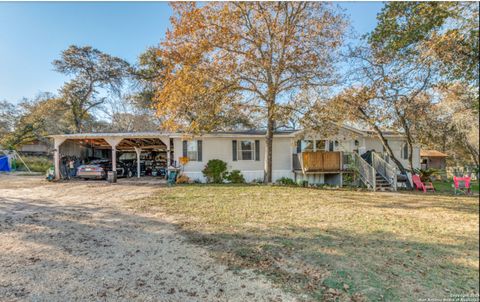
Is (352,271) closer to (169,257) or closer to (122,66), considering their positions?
(169,257)

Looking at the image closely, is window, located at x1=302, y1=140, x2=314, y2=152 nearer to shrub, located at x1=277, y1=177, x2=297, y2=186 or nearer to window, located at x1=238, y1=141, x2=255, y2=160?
shrub, located at x1=277, y1=177, x2=297, y2=186

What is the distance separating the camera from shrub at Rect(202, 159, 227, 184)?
13.5 metres

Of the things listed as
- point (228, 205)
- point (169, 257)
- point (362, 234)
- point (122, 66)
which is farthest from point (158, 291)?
point (122, 66)

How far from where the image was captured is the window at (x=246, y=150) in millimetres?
14070

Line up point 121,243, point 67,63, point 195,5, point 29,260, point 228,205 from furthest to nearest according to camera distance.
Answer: point 67,63, point 195,5, point 228,205, point 121,243, point 29,260

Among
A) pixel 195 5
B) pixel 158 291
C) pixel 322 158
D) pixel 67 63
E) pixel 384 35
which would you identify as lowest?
pixel 158 291

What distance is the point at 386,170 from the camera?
474 inches

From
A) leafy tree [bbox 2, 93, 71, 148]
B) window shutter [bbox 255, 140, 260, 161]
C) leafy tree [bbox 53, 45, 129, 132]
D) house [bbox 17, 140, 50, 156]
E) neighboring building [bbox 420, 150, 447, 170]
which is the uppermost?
leafy tree [bbox 53, 45, 129, 132]

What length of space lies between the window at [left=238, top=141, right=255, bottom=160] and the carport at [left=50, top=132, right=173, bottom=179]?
408 cm

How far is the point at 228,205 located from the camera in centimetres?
743

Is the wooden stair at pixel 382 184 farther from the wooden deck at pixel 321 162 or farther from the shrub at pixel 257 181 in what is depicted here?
the shrub at pixel 257 181

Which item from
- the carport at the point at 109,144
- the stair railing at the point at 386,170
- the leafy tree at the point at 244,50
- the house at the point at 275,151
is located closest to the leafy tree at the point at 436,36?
the leafy tree at the point at 244,50

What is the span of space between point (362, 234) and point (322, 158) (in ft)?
28.7

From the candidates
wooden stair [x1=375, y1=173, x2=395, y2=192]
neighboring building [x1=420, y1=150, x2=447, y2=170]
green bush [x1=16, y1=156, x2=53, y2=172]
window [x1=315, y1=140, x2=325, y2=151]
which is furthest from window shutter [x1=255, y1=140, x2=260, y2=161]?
neighboring building [x1=420, y1=150, x2=447, y2=170]
